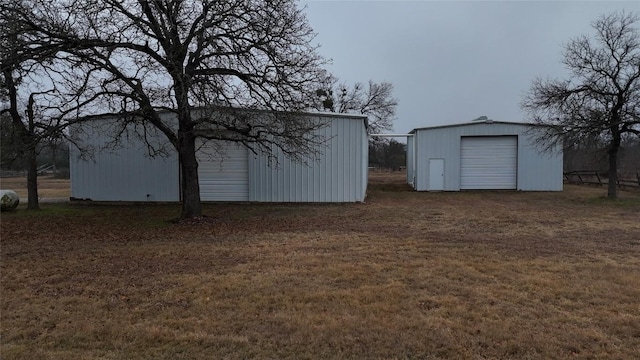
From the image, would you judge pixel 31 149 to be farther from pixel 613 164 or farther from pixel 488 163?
pixel 488 163

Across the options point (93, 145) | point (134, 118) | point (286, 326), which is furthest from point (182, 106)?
point (93, 145)

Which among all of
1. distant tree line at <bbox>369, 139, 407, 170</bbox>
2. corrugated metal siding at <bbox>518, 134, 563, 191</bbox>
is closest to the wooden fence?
corrugated metal siding at <bbox>518, 134, 563, 191</bbox>

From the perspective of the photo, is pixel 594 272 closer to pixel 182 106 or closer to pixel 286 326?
pixel 286 326

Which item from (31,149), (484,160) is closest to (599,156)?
(484,160)

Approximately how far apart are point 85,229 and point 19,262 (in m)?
4.11

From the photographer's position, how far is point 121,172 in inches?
776

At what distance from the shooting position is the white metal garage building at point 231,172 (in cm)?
1844

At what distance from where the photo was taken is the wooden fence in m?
29.4

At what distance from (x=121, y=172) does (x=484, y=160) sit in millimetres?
20261

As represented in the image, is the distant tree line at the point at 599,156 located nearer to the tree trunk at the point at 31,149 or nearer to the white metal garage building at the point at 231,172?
the white metal garage building at the point at 231,172

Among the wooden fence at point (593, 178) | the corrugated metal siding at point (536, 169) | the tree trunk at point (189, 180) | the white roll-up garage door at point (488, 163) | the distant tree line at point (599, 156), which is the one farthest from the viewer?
the wooden fence at point (593, 178)

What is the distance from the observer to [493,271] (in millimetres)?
6652

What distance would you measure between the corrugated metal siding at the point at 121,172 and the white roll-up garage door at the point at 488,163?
56.1ft

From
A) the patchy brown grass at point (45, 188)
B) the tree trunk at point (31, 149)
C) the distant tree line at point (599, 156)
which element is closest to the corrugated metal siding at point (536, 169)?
the distant tree line at point (599, 156)
